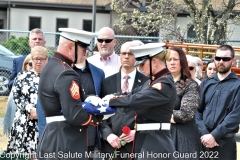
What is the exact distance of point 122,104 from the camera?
18.5 ft

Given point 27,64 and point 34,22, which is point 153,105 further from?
point 34,22

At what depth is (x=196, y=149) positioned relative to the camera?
697cm

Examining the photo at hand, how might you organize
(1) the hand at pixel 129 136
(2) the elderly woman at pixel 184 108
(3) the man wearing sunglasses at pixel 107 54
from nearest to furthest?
(1) the hand at pixel 129 136 < (2) the elderly woman at pixel 184 108 < (3) the man wearing sunglasses at pixel 107 54

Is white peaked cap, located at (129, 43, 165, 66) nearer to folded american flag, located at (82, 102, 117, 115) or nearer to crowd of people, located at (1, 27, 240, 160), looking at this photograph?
crowd of people, located at (1, 27, 240, 160)

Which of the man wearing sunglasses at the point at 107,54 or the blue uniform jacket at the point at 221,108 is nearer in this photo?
the blue uniform jacket at the point at 221,108

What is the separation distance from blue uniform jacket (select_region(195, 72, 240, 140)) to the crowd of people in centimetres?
1

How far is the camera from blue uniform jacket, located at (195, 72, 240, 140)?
7266mm

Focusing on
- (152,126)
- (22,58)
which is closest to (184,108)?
(152,126)

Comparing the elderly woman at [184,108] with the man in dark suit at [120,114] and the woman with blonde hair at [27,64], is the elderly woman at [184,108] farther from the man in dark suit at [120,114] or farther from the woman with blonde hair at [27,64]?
the woman with blonde hair at [27,64]

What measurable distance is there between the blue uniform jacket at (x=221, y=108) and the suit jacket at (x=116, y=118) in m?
0.95

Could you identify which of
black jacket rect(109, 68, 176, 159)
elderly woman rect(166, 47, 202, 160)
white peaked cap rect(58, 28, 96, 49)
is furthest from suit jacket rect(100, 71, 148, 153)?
white peaked cap rect(58, 28, 96, 49)

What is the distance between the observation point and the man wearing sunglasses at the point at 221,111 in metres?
7.27

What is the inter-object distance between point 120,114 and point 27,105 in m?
1.43

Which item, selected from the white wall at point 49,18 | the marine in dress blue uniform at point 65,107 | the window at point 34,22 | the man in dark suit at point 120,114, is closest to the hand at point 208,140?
the man in dark suit at point 120,114
